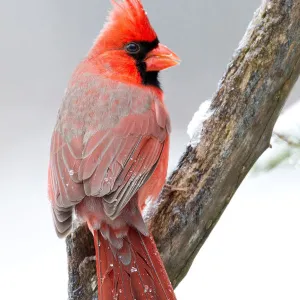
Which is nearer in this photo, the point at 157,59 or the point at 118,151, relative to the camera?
the point at 118,151

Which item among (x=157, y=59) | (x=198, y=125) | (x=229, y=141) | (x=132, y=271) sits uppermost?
(x=157, y=59)

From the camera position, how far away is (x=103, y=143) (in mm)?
2520

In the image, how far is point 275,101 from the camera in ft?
8.16

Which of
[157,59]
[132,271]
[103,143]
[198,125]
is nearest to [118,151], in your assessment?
[103,143]

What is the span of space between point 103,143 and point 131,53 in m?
0.49

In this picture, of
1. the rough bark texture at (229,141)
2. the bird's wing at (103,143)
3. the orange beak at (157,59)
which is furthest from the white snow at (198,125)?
the orange beak at (157,59)

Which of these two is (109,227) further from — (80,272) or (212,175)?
(212,175)

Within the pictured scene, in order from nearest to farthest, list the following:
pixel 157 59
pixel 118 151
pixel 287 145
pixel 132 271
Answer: pixel 287 145
pixel 132 271
pixel 118 151
pixel 157 59

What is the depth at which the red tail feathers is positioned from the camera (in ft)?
7.67

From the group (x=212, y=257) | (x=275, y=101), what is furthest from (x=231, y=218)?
(x=275, y=101)

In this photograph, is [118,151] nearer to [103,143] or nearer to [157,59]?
[103,143]

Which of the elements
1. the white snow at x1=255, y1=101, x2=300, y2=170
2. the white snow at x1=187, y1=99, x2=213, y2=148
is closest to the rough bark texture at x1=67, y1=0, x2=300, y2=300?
the white snow at x1=187, y1=99, x2=213, y2=148

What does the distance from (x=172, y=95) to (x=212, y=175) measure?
1.73 m

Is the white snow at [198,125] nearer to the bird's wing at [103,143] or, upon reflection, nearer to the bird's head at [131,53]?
the bird's wing at [103,143]
